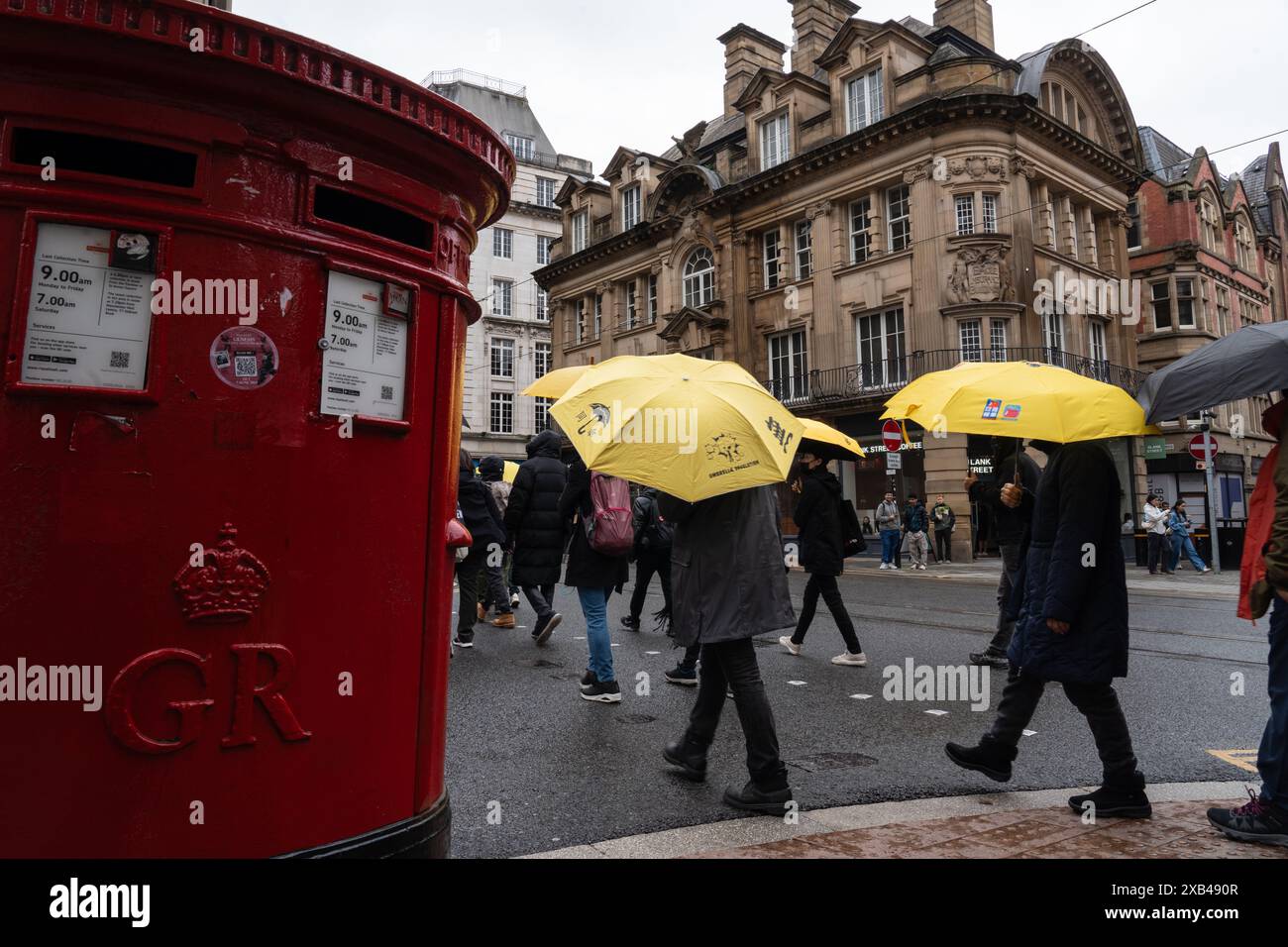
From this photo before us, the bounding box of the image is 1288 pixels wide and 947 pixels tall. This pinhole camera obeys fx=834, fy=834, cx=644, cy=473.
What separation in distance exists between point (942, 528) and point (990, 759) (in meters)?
19.5

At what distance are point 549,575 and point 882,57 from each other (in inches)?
932

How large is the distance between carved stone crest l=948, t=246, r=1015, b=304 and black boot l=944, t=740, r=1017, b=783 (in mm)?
21834

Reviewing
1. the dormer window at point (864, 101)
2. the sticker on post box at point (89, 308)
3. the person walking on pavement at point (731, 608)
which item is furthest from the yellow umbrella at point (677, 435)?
the dormer window at point (864, 101)

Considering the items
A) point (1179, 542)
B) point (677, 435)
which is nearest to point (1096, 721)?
point (677, 435)

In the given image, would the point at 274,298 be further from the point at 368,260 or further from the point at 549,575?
the point at 549,575

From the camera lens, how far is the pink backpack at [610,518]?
5867 millimetres

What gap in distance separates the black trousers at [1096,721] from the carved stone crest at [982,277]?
2173 centimetres

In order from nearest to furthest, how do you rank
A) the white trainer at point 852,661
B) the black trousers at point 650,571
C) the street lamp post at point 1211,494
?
1. the white trainer at point 852,661
2. the black trousers at point 650,571
3. the street lamp post at point 1211,494

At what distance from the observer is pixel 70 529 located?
179 cm

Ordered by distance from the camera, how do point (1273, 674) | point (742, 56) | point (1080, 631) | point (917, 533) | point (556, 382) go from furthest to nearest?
point (742, 56) → point (917, 533) → point (556, 382) → point (1080, 631) → point (1273, 674)

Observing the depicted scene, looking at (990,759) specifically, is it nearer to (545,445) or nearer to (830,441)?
→ (830,441)

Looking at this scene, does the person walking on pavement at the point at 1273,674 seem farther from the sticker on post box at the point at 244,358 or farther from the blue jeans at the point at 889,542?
the blue jeans at the point at 889,542

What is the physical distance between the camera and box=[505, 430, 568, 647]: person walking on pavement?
7.66 meters

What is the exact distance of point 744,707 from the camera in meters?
3.82
